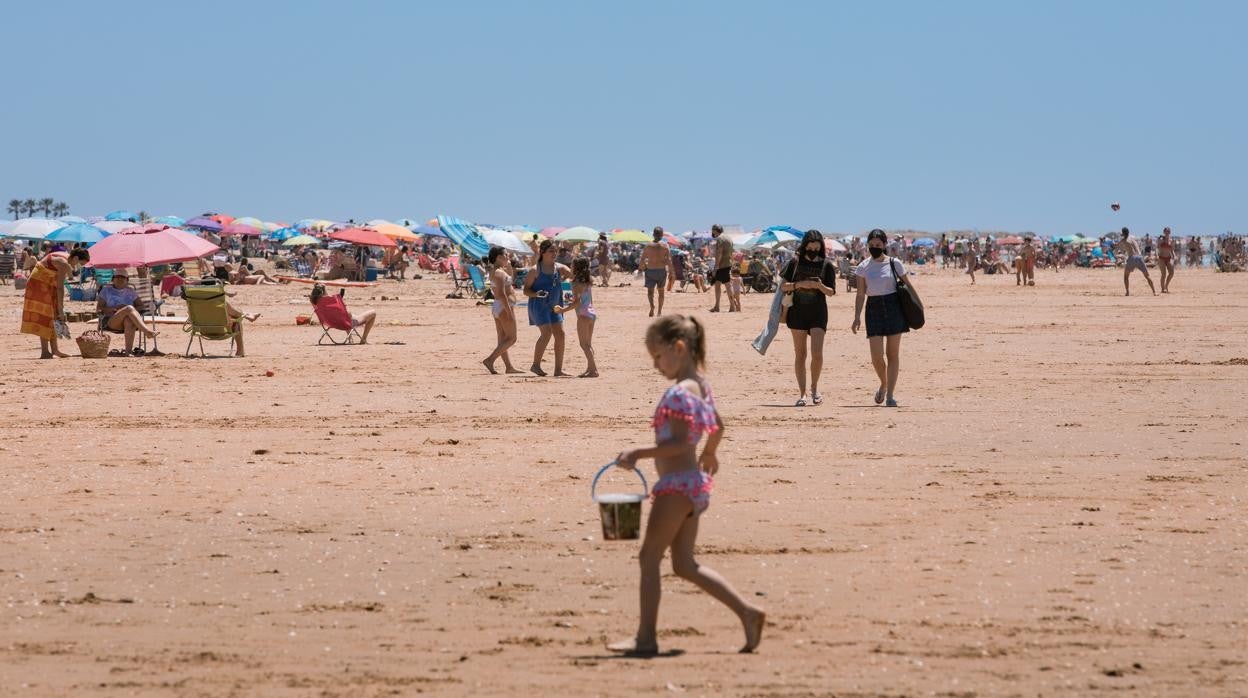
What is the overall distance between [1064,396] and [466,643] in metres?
9.07

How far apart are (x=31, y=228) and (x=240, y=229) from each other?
1340 centimetres

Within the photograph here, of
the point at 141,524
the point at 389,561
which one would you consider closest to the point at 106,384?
the point at 141,524

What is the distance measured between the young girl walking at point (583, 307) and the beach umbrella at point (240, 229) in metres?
44.3

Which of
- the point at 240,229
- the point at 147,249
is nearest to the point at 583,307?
the point at 147,249

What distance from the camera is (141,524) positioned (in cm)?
811

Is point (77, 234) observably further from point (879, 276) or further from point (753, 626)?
point (753, 626)

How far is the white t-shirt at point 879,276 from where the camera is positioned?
12.8 metres

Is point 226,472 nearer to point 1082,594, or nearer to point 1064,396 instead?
point 1082,594

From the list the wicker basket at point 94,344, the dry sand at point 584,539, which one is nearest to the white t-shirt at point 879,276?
the dry sand at point 584,539

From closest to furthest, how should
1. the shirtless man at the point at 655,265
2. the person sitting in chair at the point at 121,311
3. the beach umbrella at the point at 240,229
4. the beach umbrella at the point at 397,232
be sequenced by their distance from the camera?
1. the person sitting in chair at the point at 121,311
2. the shirtless man at the point at 655,265
3. the beach umbrella at the point at 397,232
4. the beach umbrella at the point at 240,229

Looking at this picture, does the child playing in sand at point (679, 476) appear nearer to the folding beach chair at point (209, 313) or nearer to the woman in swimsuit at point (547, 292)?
the woman in swimsuit at point (547, 292)

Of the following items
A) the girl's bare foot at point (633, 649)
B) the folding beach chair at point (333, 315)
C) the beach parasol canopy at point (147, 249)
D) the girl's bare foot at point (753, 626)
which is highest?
the beach parasol canopy at point (147, 249)

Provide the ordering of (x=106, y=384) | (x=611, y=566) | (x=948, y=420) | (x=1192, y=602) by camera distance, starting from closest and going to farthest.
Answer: (x=1192, y=602) → (x=611, y=566) → (x=948, y=420) → (x=106, y=384)

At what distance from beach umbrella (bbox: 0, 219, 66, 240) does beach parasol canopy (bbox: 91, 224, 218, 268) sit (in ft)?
79.7
